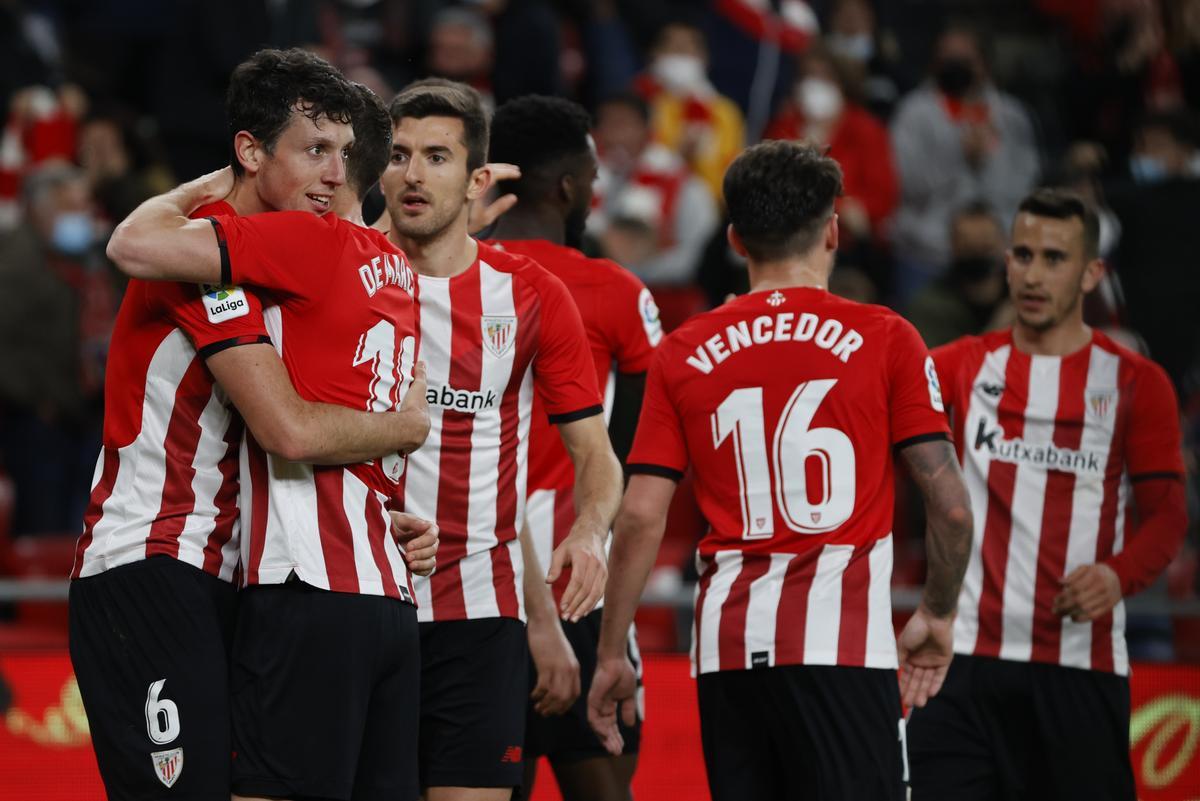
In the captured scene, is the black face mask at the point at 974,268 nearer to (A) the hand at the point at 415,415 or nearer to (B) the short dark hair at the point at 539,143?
(B) the short dark hair at the point at 539,143

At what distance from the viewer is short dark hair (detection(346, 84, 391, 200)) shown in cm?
414

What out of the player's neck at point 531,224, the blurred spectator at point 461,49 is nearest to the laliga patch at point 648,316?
the player's neck at point 531,224

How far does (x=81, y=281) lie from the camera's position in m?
10.4

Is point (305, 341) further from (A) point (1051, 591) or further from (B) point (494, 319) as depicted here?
(A) point (1051, 591)

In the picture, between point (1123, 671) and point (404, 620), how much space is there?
2744 millimetres

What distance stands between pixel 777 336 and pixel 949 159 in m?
7.26

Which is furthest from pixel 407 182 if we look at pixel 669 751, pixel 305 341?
pixel 669 751

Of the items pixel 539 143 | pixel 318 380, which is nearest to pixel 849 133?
pixel 539 143

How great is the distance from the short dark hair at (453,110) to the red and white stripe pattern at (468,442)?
356 millimetres

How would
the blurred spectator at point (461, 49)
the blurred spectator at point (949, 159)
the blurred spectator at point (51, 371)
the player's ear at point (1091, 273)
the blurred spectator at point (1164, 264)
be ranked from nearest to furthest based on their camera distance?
the player's ear at point (1091, 273)
the blurred spectator at point (51, 371)
the blurred spectator at point (1164, 264)
the blurred spectator at point (461, 49)
the blurred spectator at point (949, 159)

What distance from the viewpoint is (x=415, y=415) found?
4.07 m

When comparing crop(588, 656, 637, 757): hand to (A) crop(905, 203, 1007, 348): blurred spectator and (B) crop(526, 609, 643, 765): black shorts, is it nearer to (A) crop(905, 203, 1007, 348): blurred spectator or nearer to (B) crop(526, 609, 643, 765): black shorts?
(B) crop(526, 609, 643, 765): black shorts

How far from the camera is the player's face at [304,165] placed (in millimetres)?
3977

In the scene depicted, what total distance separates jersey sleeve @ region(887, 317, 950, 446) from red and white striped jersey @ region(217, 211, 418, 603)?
1444 millimetres
